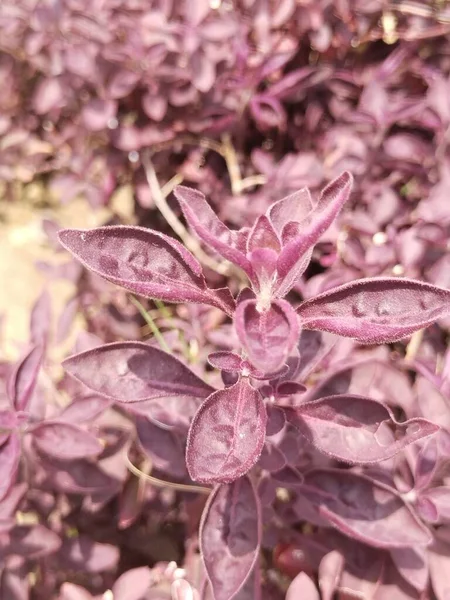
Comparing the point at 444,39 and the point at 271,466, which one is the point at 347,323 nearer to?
the point at 271,466

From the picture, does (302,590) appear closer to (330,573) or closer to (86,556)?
(330,573)

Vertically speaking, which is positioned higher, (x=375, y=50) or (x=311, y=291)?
(x=375, y=50)

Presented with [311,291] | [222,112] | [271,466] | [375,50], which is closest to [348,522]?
[271,466]

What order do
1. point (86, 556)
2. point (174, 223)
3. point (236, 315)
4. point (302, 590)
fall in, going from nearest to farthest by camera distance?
point (236, 315) → point (302, 590) → point (86, 556) → point (174, 223)

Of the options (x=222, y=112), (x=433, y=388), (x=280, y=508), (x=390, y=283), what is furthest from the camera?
(x=222, y=112)

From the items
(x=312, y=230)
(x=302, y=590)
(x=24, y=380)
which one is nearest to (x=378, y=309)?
(x=312, y=230)

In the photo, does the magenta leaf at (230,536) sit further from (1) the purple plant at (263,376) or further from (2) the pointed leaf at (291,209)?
(2) the pointed leaf at (291,209)
